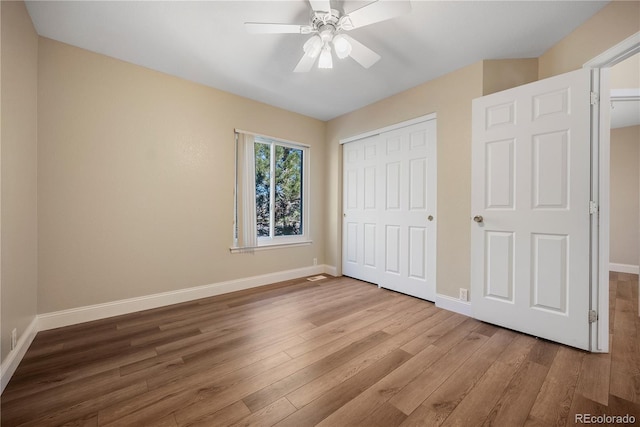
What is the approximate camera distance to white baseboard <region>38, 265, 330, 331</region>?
225cm

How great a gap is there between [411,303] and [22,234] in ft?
11.6

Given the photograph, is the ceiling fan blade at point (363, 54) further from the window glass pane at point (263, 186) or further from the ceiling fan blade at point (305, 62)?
the window glass pane at point (263, 186)

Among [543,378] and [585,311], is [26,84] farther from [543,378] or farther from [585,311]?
[585,311]

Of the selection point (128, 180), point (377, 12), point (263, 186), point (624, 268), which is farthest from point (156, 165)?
point (624, 268)

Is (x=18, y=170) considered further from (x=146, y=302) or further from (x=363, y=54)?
(x=363, y=54)

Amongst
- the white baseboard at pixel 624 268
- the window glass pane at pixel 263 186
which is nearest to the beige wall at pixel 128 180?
the window glass pane at pixel 263 186

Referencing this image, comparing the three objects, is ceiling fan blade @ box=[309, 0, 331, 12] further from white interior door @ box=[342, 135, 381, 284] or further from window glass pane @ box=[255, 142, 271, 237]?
window glass pane @ box=[255, 142, 271, 237]

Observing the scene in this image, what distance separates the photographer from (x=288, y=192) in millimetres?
3945

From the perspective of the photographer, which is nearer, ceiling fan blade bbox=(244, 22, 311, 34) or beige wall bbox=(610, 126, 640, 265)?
ceiling fan blade bbox=(244, 22, 311, 34)

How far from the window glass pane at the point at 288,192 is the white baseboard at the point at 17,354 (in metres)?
2.53

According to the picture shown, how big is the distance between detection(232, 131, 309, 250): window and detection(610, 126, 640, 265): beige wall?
5562 millimetres

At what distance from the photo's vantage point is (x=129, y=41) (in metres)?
2.23

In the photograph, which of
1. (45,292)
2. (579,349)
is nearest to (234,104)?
(45,292)

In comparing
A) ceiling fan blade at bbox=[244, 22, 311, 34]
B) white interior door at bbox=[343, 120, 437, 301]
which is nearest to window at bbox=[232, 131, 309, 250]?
white interior door at bbox=[343, 120, 437, 301]
